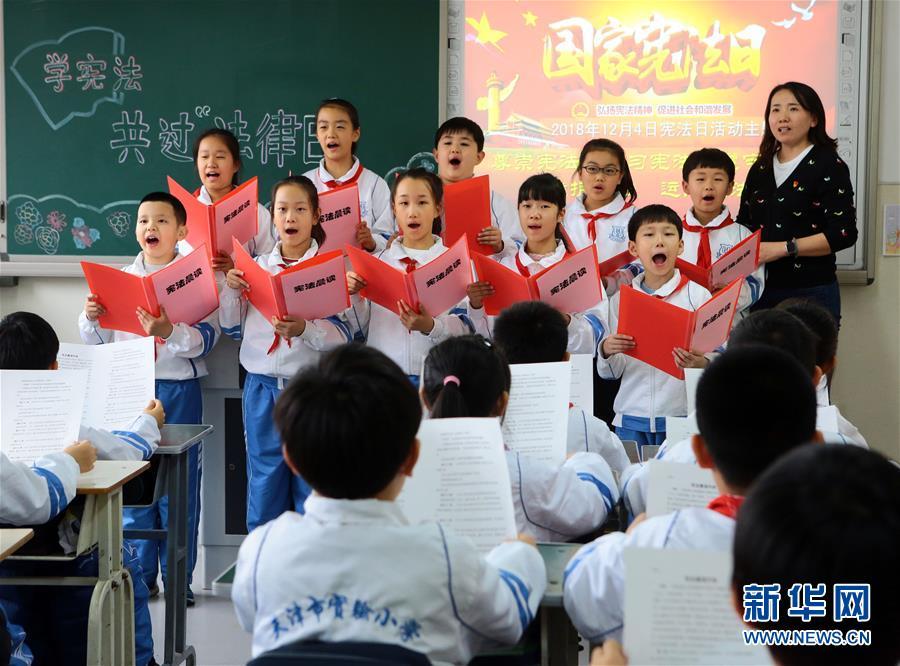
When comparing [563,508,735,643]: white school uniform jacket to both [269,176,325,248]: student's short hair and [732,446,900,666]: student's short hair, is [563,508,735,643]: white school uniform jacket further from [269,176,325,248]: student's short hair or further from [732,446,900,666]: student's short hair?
[269,176,325,248]: student's short hair

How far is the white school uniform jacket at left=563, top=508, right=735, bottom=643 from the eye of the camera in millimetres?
1271

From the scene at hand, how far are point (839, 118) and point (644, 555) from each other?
152 inches

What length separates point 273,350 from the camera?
11.2ft

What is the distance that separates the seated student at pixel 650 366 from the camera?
3.39 m

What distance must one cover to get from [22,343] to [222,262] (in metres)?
Answer: 1.24

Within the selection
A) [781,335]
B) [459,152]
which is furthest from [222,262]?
[781,335]

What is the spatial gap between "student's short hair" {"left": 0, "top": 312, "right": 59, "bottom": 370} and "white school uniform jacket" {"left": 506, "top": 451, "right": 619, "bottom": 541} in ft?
3.91

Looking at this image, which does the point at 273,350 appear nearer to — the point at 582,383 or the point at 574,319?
the point at 574,319

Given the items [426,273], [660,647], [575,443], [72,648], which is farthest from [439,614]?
[426,273]

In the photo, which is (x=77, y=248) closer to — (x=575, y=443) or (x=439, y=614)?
(x=575, y=443)

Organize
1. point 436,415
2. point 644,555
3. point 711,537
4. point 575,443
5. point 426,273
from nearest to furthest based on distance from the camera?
point 644,555 < point 711,537 < point 436,415 < point 575,443 < point 426,273

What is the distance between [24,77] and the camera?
460cm

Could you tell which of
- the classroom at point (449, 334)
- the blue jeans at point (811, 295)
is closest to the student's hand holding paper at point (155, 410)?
the classroom at point (449, 334)

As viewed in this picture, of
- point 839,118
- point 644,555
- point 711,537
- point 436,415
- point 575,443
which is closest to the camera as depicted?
point 644,555
